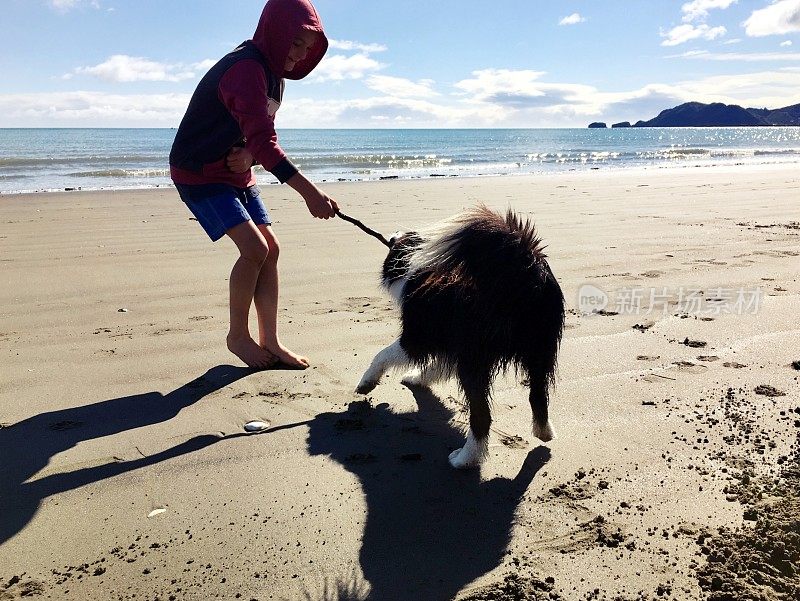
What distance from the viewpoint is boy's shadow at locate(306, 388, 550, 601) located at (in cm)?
201

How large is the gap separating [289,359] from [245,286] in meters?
0.49

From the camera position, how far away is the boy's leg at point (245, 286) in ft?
11.7

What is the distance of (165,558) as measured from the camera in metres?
2.08

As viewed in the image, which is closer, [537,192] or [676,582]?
[676,582]

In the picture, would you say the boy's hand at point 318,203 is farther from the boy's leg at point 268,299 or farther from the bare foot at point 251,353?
the bare foot at point 251,353

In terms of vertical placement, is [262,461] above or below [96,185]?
below

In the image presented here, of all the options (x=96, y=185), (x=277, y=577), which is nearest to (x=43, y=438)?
(x=277, y=577)

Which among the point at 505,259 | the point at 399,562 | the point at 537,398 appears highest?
the point at 505,259

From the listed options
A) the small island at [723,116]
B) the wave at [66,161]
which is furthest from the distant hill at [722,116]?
the wave at [66,161]

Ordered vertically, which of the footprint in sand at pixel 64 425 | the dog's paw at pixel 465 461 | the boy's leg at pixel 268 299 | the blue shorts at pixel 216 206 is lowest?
the dog's paw at pixel 465 461

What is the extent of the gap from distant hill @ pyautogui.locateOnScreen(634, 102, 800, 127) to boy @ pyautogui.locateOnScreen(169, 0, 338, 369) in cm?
13590

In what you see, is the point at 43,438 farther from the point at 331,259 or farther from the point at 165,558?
the point at 331,259

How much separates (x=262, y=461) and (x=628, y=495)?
1.47m

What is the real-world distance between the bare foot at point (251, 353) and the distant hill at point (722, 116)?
136122 mm
